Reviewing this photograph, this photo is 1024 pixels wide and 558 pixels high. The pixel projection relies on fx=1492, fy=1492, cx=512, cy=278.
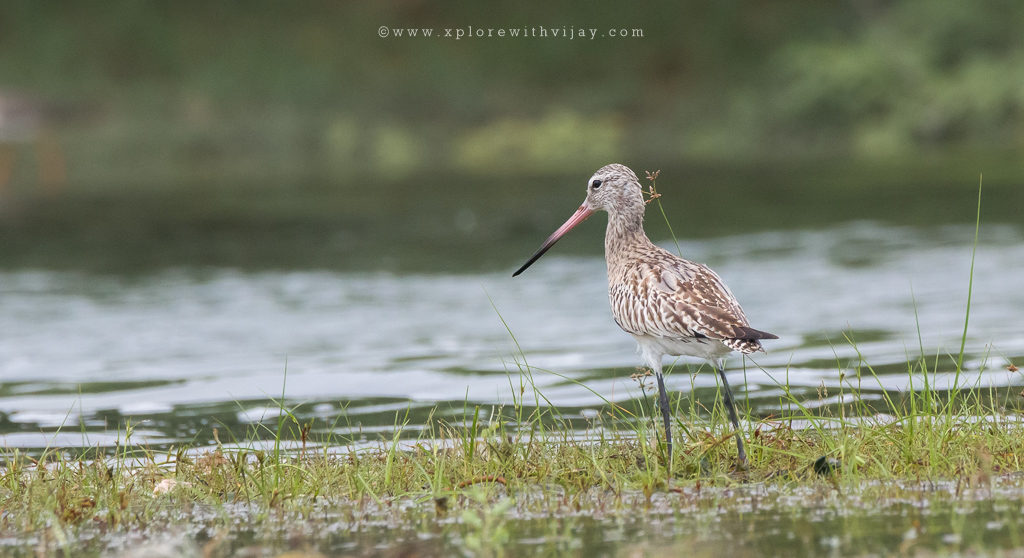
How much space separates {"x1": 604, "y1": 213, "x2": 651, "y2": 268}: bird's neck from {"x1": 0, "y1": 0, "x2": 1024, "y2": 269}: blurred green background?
1915cm

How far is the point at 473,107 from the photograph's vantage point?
45438 millimetres

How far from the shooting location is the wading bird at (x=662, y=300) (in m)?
6.98

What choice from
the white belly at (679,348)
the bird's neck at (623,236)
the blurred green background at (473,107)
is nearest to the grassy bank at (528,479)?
the white belly at (679,348)

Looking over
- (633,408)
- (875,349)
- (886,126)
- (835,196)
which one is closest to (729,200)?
(835,196)

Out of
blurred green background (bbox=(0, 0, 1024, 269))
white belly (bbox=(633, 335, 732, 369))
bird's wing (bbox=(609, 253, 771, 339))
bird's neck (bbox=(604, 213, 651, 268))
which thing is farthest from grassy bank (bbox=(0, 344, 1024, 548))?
blurred green background (bbox=(0, 0, 1024, 269))

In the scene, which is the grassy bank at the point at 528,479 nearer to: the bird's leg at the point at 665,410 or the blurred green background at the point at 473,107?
the bird's leg at the point at 665,410

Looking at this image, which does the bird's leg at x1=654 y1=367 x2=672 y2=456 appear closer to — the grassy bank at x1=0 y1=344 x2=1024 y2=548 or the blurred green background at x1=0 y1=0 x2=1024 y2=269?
the grassy bank at x1=0 y1=344 x2=1024 y2=548

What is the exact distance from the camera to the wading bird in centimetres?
698

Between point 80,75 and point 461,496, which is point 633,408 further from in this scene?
point 80,75

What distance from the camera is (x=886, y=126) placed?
4081cm

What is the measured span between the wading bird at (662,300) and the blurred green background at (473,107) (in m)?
19.2

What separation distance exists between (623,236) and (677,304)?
3.98 feet

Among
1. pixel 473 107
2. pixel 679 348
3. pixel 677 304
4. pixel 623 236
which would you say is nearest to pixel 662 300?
pixel 677 304

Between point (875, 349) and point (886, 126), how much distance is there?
30.1m
